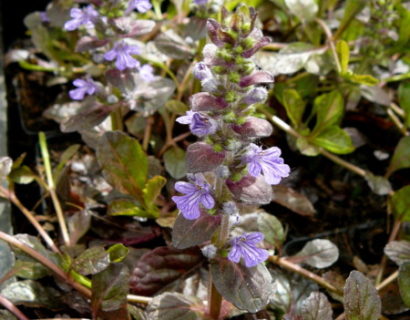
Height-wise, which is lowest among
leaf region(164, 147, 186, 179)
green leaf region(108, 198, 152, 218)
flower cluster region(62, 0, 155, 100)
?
green leaf region(108, 198, 152, 218)

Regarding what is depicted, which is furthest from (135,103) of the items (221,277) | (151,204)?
(221,277)

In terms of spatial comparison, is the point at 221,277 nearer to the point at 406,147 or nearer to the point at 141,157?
the point at 141,157

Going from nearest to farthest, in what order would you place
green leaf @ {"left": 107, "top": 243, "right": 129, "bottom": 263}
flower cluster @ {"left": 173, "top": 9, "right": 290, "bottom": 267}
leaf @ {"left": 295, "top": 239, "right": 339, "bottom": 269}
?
1. flower cluster @ {"left": 173, "top": 9, "right": 290, "bottom": 267}
2. green leaf @ {"left": 107, "top": 243, "right": 129, "bottom": 263}
3. leaf @ {"left": 295, "top": 239, "right": 339, "bottom": 269}

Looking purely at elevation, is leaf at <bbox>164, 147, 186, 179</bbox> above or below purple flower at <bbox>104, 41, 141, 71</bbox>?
below

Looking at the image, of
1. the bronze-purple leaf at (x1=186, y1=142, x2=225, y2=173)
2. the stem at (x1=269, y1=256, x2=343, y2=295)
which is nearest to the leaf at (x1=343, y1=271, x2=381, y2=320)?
the stem at (x1=269, y1=256, x2=343, y2=295)

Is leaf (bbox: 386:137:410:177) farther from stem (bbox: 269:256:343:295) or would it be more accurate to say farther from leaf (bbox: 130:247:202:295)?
leaf (bbox: 130:247:202:295)

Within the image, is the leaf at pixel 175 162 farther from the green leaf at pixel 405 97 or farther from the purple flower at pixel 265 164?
the green leaf at pixel 405 97

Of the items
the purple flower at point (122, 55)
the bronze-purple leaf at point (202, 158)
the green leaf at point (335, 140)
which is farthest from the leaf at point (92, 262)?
the green leaf at point (335, 140)
